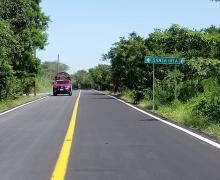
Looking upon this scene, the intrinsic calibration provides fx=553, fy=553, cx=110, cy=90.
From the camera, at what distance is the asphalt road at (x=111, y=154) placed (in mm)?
9016

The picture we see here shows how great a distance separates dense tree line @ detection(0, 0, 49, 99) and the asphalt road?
13851 mm

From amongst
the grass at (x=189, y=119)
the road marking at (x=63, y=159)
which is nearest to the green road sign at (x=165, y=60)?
the grass at (x=189, y=119)

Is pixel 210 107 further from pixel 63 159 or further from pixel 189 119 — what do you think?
pixel 63 159

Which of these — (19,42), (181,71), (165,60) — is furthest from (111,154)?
(19,42)

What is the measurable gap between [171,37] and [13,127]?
1955 centimetres

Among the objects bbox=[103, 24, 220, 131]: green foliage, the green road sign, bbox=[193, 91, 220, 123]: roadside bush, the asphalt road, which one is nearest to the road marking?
the asphalt road

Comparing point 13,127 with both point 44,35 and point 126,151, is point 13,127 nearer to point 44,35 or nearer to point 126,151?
point 126,151

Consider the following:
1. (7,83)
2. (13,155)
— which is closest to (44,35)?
(7,83)

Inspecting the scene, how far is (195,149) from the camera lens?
1208 centimetres

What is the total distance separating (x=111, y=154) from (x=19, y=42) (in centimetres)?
2951

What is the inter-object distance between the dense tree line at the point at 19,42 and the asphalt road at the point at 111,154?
1385 cm

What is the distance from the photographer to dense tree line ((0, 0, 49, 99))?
30.5 meters

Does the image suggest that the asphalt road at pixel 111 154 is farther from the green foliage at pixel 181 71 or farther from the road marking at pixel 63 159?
the green foliage at pixel 181 71

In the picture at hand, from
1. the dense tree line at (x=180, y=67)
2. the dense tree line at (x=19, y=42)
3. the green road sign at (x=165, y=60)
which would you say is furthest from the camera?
the dense tree line at (x=19, y=42)
